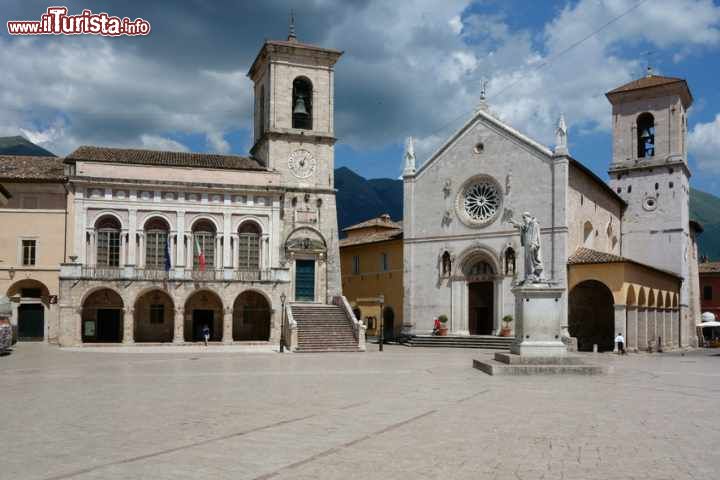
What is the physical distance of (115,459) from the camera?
31.5 feet

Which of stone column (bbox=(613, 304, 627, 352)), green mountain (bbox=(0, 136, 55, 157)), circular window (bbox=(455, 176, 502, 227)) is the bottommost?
stone column (bbox=(613, 304, 627, 352))

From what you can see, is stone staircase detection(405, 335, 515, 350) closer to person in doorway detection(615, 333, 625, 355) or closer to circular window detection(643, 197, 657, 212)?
person in doorway detection(615, 333, 625, 355)

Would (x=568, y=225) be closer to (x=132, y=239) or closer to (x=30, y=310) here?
(x=132, y=239)

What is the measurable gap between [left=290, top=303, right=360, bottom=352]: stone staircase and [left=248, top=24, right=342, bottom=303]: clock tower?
1959mm

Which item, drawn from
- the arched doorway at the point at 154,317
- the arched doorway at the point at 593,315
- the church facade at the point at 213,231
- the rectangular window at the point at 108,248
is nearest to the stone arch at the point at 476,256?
the arched doorway at the point at 593,315

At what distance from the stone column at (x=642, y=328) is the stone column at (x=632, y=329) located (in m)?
1.13

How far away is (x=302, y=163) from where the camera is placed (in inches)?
1700

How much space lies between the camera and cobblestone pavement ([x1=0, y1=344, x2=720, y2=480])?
9.16 meters

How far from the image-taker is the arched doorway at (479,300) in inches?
1693

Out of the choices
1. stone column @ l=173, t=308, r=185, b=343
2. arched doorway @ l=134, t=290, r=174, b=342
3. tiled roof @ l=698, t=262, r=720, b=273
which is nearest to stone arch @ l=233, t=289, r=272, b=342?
arched doorway @ l=134, t=290, r=174, b=342

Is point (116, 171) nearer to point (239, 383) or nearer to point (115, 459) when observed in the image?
point (239, 383)

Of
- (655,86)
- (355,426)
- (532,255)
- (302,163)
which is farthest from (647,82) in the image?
(355,426)

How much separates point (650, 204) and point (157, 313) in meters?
31.1

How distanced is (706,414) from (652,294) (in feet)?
102
